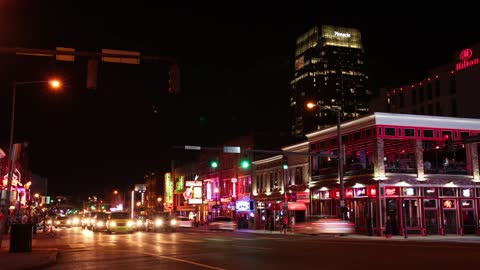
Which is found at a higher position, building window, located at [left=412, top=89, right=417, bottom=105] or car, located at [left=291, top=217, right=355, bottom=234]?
building window, located at [left=412, top=89, right=417, bottom=105]

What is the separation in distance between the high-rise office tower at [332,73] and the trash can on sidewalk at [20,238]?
171m

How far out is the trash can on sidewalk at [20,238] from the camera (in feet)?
75.0

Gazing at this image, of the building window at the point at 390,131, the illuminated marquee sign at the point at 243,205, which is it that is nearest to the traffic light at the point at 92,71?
the building window at the point at 390,131

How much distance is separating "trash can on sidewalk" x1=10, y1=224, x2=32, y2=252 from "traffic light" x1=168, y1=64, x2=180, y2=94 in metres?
10.6

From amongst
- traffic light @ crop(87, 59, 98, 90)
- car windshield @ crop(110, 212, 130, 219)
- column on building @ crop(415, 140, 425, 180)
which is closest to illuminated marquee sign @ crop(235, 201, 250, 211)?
car windshield @ crop(110, 212, 130, 219)

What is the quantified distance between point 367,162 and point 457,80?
37.3m

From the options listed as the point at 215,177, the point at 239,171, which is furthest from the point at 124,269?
the point at 215,177

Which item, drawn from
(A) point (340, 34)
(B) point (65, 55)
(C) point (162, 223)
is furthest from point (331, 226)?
(A) point (340, 34)

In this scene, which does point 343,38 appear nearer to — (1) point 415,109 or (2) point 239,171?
(1) point 415,109

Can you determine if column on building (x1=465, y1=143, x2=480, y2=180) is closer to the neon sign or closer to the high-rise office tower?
the high-rise office tower

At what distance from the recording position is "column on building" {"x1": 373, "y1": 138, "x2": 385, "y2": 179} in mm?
42656

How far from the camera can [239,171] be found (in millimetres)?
72375

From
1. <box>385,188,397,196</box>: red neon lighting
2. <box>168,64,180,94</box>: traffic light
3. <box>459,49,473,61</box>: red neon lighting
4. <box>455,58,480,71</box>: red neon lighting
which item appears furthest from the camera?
<box>459,49,473,61</box>: red neon lighting

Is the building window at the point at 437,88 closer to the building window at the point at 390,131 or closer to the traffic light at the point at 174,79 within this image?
the building window at the point at 390,131
